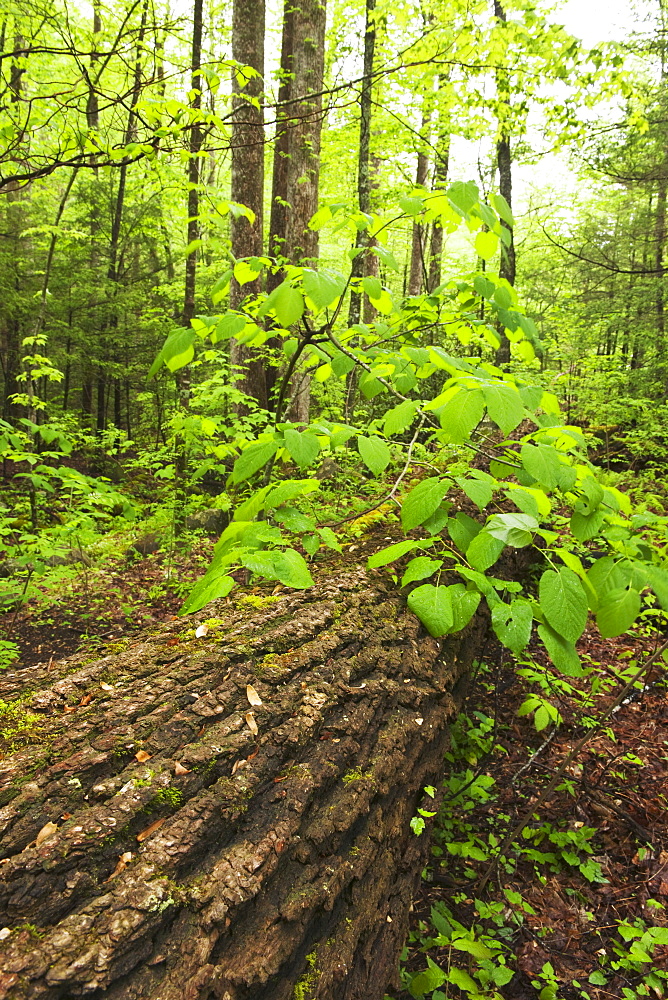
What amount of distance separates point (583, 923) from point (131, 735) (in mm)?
2161

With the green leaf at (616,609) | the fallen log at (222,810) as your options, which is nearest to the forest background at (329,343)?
the green leaf at (616,609)

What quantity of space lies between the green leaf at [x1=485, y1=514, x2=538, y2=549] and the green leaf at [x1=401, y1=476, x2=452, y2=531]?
17 centimetres

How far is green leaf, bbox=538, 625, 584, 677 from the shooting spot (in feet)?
4.20

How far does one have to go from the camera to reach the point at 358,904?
1344mm

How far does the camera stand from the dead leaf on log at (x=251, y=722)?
1373 millimetres

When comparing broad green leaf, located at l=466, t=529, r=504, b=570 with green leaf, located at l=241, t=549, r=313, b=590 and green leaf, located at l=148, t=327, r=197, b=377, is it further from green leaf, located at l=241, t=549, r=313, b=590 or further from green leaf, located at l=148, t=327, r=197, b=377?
green leaf, located at l=148, t=327, r=197, b=377

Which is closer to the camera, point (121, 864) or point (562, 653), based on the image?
point (121, 864)

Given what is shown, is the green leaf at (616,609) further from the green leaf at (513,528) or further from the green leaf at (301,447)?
the green leaf at (301,447)

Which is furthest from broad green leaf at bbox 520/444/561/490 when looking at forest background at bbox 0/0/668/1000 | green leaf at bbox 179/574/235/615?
green leaf at bbox 179/574/235/615

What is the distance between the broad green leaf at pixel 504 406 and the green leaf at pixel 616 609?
53 centimetres

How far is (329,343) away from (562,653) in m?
1.57

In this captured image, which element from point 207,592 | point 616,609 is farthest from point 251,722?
point 616,609

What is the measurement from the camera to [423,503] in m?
1.43

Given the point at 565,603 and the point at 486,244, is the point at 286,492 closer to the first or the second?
the point at 565,603
